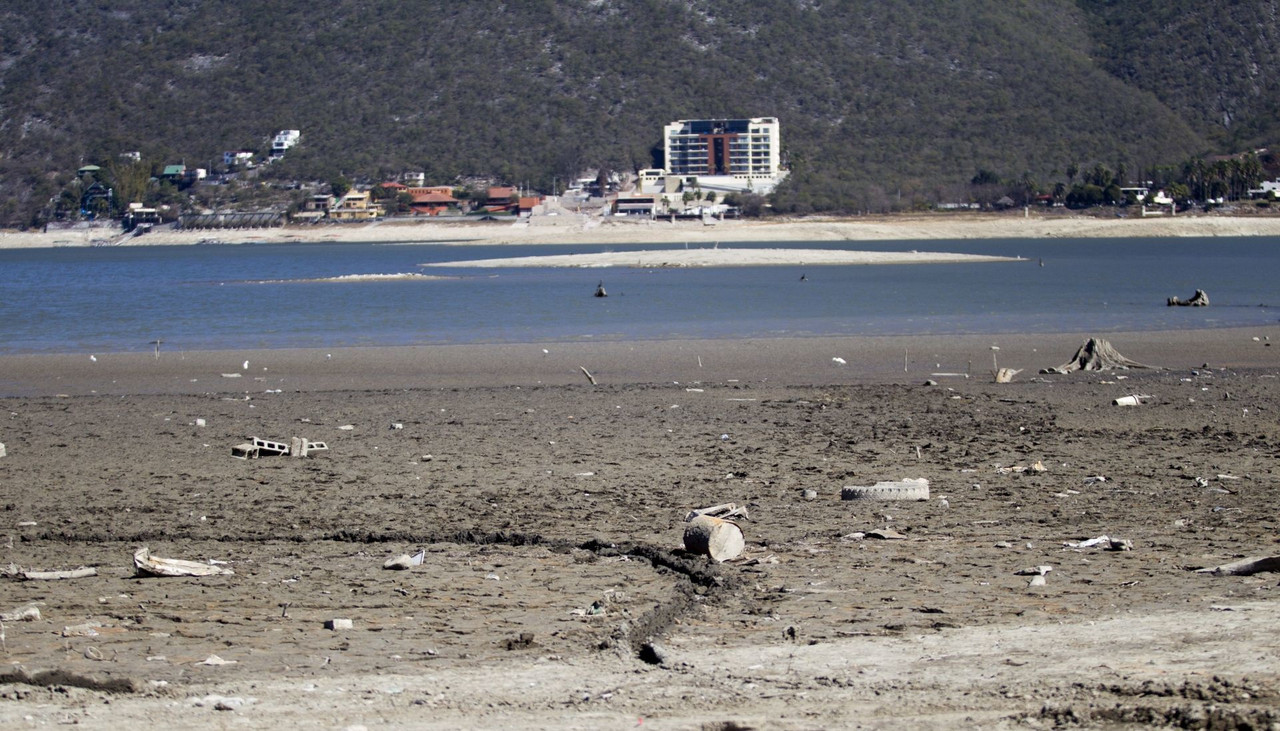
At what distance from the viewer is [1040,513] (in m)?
8.27

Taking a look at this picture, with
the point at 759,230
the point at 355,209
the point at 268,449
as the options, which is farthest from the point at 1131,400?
the point at 355,209

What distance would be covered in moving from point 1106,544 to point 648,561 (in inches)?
94.9

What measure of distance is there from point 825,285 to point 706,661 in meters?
38.2

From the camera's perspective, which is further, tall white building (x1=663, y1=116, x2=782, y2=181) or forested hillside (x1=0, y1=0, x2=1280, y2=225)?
forested hillside (x1=0, y1=0, x2=1280, y2=225)

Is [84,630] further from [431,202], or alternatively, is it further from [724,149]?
[724,149]

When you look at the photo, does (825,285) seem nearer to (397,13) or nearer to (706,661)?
(706,661)

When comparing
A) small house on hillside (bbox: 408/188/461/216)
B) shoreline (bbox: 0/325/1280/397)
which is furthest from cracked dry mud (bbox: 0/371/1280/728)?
small house on hillside (bbox: 408/188/461/216)

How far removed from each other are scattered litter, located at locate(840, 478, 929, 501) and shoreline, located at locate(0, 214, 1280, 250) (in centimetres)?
7495

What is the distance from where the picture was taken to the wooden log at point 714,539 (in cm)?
715

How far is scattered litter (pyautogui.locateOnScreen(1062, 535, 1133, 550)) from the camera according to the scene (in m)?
7.21

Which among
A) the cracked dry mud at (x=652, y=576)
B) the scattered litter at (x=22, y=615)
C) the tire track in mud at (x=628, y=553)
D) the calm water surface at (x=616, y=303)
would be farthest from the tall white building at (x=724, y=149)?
the scattered litter at (x=22, y=615)

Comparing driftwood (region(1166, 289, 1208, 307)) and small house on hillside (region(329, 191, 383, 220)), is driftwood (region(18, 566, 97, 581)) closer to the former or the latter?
driftwood (region(1166, 289, 1208, 307))

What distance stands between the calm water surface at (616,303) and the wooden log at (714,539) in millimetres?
16798

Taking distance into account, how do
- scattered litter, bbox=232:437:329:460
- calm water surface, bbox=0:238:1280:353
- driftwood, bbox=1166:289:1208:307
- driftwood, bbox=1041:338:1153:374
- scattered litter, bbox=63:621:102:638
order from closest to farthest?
scattered litter, bbox=63:621:102:638 → scattered litter, bbox=232:437:329:460 → driftwood, bbox=1041:338:1153:374 → calm water surface, bbox=0:238:1280:353 → driftwood, bbox=1166:289:1208:307
